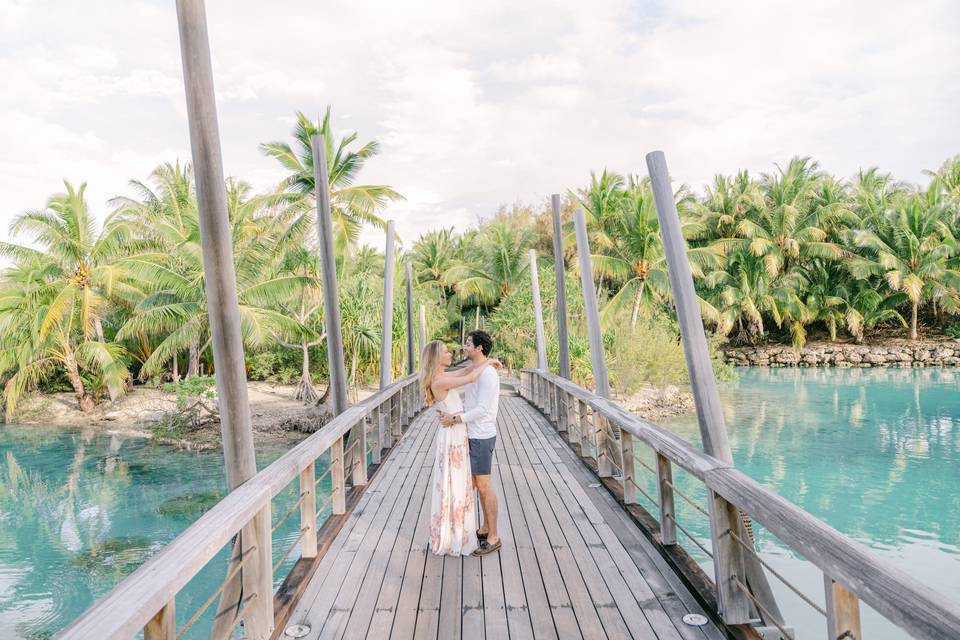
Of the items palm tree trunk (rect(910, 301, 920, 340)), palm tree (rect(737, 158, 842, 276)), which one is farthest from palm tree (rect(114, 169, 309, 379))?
palm tree trunk (rect(910, 301, 920, 340))

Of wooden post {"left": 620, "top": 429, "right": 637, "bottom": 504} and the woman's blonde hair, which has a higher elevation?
the woman's blonde hair

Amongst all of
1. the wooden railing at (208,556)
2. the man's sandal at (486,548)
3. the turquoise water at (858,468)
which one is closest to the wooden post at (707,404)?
the man's sandal at (486,548)

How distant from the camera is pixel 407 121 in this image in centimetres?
2512

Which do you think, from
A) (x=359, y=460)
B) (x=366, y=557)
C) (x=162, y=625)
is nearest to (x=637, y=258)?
(x=359, y=460)

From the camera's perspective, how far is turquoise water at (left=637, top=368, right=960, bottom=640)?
9.13m

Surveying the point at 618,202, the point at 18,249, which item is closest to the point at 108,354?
the point at 18,249

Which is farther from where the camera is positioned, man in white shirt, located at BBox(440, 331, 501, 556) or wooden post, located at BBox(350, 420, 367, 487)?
wooden post, located at BBox(350, 420, 367, 487)

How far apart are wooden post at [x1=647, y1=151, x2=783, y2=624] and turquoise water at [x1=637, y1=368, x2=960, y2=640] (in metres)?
4.50

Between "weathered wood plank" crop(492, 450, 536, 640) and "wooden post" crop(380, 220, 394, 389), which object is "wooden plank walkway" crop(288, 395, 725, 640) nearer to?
"weathered wood plank" crop(492, 450, 536, 640)

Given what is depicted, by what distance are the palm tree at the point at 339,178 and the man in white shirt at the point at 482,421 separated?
19.6 metres

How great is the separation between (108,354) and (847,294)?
35.8m

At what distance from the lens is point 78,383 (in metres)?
21.9

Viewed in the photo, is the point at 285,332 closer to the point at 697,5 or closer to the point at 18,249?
the point at 18,249

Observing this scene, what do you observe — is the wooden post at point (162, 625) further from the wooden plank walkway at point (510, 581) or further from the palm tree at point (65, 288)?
the palm tree at point (65, 288)
